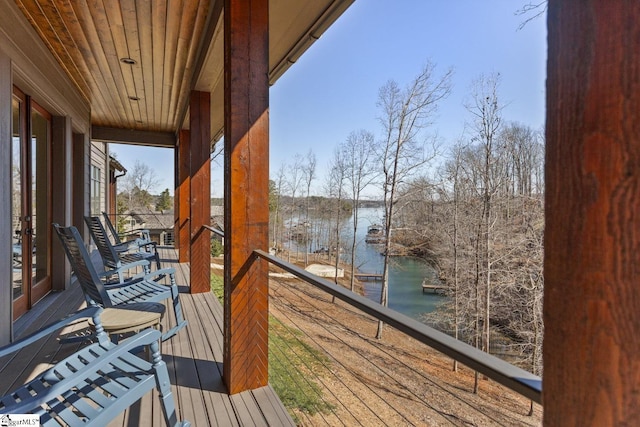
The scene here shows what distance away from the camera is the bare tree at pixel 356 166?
16.0 m

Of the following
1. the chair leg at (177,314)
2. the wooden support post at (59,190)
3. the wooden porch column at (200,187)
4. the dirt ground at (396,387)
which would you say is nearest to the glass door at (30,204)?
the wooden support post at (59,190)

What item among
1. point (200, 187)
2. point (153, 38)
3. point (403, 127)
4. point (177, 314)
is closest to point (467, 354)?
point (177, 314)

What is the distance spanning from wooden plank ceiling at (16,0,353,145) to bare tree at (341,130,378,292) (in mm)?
11650

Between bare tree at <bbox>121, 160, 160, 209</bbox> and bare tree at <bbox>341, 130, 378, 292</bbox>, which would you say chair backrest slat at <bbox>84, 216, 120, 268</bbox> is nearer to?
bare tree at <bbox>341, 130, 378, 292</bbox>

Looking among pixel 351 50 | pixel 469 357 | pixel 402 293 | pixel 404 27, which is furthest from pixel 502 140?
pixel 469 357

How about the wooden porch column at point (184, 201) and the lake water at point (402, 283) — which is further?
the lake water at point (402, 283)

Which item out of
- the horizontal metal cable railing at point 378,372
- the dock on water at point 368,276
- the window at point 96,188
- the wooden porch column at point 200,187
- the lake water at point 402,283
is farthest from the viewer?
the dock on water at point 368,276

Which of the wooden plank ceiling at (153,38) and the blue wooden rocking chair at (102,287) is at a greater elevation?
the wooden plank ceiling at (153,38)

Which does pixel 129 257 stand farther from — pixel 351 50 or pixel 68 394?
pixel 351 50

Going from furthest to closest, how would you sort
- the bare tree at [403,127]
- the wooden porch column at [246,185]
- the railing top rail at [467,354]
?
the bare tree at [403,127] → the wooden porch column at [246,185] → the railing top rail at [467,354]

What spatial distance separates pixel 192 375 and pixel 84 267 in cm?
93

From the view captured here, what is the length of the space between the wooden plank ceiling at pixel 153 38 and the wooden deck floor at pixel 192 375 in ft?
7.89

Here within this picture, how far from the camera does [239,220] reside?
1.99 meters

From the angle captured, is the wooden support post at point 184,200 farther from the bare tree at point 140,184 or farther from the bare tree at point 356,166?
the bare tree at point 140,184
